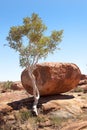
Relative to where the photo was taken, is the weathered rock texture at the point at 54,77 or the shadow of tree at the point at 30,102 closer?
the shadow of tree at the point at 30,102

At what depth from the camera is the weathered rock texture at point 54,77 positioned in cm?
2428

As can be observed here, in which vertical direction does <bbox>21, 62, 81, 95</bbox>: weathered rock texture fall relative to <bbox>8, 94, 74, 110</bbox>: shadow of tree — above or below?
above

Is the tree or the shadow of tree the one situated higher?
the tree

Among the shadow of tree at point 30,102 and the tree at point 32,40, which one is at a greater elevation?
the tree at point 32,40

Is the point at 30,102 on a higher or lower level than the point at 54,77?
lower

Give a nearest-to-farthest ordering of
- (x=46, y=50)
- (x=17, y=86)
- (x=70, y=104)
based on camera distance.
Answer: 1. (x=70, y=104)
2. (x=46, y=50)
3. (x=17, y=86)

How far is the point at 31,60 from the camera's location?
24.3 m

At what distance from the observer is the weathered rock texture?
79.7 ft

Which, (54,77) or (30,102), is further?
(30,102)

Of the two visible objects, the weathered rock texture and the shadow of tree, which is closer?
the shadow of tree

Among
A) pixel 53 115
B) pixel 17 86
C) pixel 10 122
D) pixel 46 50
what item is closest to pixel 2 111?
pixel 10 122

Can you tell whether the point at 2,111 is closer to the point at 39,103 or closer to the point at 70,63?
the point at 39,103

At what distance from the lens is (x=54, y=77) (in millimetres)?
24328

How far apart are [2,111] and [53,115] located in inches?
168
